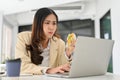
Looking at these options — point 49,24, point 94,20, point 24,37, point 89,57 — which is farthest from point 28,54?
point 94,20

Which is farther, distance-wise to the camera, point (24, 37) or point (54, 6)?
point (54, 6)

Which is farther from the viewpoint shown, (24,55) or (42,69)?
(24,55)

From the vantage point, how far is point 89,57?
1.09 metres

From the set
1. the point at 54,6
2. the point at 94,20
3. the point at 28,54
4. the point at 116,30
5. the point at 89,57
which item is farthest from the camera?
the point at 94,20

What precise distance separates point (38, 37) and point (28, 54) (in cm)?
15

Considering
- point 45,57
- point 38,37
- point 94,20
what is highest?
point 94,20

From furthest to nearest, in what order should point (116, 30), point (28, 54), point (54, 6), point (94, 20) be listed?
point (94, 20)
point (54, 6)
point (116, 30)
point (28, 54)

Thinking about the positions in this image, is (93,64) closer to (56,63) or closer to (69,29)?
(56,63)

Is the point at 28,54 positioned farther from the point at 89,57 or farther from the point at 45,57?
the point at 89,57

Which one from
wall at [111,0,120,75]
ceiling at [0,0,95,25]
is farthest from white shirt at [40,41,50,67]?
ceiling at [0,0,95,25]

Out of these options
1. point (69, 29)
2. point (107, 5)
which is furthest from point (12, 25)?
point (107, 5)

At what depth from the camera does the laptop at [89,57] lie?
1.01 metres

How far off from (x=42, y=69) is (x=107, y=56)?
0.41 m

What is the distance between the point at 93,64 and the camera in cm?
113
